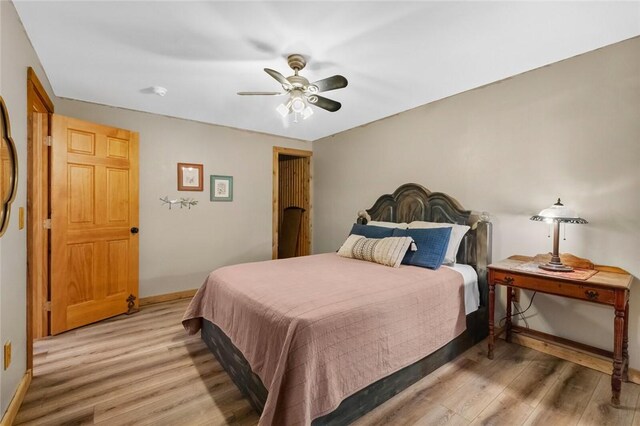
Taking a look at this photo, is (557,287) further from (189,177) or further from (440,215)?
(189,177)

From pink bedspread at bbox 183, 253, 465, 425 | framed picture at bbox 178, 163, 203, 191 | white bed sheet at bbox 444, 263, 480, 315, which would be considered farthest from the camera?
framed picture at bbox 178, 163, 203, 191

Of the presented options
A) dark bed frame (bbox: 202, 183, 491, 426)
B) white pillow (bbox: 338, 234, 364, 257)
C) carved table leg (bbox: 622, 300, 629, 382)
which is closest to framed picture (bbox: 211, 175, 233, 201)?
dark bed frame (bbox: 202, 183, 491, 426)

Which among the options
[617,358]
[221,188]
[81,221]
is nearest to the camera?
[617,358]

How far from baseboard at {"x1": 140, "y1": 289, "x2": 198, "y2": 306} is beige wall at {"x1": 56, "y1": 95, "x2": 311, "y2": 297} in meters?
0.07

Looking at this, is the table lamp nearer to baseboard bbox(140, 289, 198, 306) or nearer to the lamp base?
the lamp base

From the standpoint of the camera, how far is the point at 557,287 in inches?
80.4

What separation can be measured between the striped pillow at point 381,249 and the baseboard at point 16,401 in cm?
264

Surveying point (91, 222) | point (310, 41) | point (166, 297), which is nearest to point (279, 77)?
point (310, 41)

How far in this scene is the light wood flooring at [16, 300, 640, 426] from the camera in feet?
5.66

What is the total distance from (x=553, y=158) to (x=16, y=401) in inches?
166

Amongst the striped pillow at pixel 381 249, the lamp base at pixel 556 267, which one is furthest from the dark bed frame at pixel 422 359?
the striped pillow at pixel 381 249

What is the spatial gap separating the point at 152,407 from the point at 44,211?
87.5 inches

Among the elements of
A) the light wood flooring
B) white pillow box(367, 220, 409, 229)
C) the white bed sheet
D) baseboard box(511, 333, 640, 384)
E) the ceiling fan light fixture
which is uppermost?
the ceiling fan light fixture

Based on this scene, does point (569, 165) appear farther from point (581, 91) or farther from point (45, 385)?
point (45, 385)
